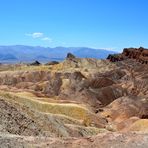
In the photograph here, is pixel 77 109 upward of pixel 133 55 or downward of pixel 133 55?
downward

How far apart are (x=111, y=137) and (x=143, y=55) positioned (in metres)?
155

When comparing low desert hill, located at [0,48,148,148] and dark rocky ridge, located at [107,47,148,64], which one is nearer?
low desert hill, located at [0,48,148,148]

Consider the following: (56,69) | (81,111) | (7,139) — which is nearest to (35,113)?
(7,139)

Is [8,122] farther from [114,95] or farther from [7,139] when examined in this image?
[114,95]

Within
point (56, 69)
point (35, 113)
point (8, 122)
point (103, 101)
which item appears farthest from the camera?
point (56, 69)

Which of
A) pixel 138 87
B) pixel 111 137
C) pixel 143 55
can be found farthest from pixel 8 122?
pixel 143 55

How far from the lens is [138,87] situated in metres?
108

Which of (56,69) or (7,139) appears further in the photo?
(56,69)

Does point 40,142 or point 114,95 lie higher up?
point 40,142

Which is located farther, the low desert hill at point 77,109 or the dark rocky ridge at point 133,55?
the dark rocky ridge at point 133,55

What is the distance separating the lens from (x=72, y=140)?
20.2 meters

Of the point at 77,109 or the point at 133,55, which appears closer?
the point at 77,109

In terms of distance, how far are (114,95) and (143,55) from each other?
82587 millimetres

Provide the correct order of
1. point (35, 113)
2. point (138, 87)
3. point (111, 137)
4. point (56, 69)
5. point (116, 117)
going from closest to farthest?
point (111, 137)
point (35, 113)
point (116, 117)
point (138, 87)
point (56, 69)
